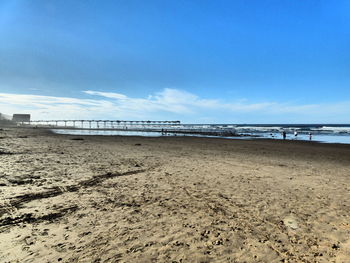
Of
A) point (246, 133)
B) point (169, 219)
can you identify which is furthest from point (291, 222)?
point (246, 133)

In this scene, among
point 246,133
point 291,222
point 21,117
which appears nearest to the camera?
point 291,222

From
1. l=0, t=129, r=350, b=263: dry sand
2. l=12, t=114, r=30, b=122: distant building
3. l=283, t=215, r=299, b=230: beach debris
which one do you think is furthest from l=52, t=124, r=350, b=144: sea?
l=12, t=114, r=30, b=122: distant building

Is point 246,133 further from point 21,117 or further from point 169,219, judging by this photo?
point 21,117

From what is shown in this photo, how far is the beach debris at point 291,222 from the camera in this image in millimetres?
4446

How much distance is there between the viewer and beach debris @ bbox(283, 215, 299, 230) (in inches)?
175

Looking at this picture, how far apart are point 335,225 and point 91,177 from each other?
7866 mm

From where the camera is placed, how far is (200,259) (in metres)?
3.30

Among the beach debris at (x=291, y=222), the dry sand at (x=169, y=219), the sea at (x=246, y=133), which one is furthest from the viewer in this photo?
the sea at (x=246, y=133)

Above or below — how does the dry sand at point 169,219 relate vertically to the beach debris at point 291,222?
above

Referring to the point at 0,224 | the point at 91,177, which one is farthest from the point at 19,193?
the point at 91,177

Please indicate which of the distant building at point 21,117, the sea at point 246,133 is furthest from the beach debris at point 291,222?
the distant building at point 21,117

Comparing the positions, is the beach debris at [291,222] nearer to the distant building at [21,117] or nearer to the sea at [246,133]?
the sea at [246,133]

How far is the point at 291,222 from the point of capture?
183 inches

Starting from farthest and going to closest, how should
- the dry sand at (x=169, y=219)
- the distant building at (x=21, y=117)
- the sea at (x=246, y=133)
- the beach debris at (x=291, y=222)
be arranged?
the distant building at (x=21, y=117)
the sea at (x=246, y=133)
the beach debris at (x=291, y=222)
the dry sand at (x=169, y=219)
